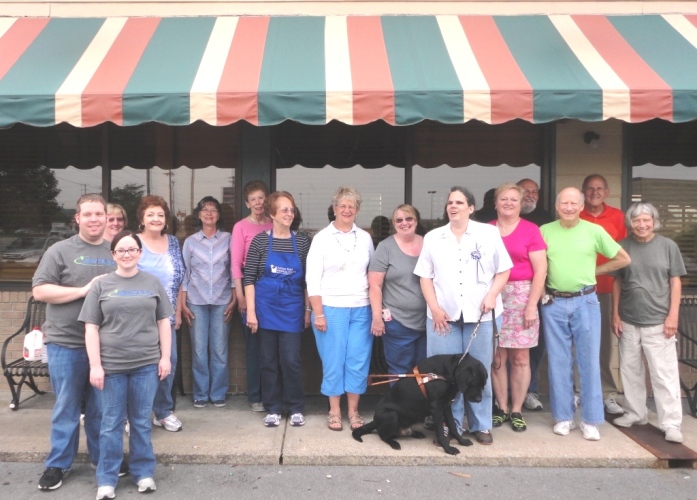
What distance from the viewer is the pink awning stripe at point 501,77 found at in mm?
4215

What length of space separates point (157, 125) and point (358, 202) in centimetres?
253

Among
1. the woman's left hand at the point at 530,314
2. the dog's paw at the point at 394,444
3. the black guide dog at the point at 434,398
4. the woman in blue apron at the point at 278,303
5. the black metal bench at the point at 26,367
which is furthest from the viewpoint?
the black metal bench at the point at 26,367

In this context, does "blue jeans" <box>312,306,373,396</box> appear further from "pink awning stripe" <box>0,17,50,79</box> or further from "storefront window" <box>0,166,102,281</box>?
"pink awning stripe" <box>0,17,50,79</box>

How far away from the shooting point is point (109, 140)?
5723mm

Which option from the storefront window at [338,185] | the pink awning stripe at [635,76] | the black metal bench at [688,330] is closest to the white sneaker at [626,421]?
the black metal bench at [688,330]

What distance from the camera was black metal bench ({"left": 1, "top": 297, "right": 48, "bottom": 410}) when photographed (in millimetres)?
4848

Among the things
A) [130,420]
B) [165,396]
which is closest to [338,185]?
[165,396]

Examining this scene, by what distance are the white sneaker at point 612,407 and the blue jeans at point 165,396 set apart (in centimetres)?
364

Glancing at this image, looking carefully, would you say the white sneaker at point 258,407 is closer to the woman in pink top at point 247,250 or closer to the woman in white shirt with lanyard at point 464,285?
the woman in pink top at point 247,250

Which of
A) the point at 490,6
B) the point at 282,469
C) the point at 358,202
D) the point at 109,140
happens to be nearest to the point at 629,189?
the point at 490,6

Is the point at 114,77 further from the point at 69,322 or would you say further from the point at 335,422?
the point at 335,422

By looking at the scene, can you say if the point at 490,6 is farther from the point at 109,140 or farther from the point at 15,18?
the point at 15,18

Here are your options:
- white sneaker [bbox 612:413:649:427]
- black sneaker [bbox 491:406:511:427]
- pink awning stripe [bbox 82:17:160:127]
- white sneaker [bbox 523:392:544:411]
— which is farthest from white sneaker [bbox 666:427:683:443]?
pink awning stripe [bbox 82:17:160:127]

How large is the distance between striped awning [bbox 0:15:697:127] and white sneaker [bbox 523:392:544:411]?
2340 mm
